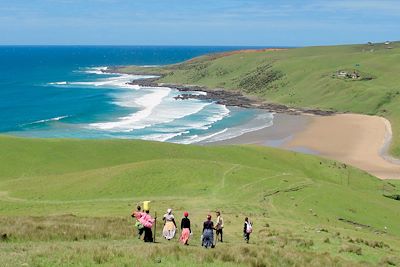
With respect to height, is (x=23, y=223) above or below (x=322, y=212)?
above

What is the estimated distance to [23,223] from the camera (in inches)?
1007

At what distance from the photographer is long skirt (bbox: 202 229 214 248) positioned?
885 inches

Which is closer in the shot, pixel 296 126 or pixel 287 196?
pixel 287 196

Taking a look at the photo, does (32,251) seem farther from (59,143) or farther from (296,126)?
(296,126)

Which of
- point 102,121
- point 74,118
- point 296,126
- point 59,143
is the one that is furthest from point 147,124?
point 59,143

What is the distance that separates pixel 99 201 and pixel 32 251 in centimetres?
1968

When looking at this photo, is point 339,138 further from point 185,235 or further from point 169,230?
point 185,235

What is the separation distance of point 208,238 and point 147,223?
99.0 inches

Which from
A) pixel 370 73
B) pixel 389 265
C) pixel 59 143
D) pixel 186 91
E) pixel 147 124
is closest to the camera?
pixel 389 265

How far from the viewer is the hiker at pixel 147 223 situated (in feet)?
72.5

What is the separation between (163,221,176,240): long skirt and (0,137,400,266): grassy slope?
2.08 ft

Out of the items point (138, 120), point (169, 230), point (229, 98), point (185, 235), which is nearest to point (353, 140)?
point (138, 120)

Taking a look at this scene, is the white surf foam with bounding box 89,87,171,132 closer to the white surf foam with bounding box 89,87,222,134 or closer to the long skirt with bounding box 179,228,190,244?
the white surf foam with bounding box 89,87,222,134

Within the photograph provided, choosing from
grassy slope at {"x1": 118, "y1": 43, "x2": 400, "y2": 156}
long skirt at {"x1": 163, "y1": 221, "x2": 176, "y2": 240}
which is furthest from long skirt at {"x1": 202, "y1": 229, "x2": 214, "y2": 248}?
grassy slope at {"x1": 118, "y1": 43, "x2": 400, "y2": 156}
